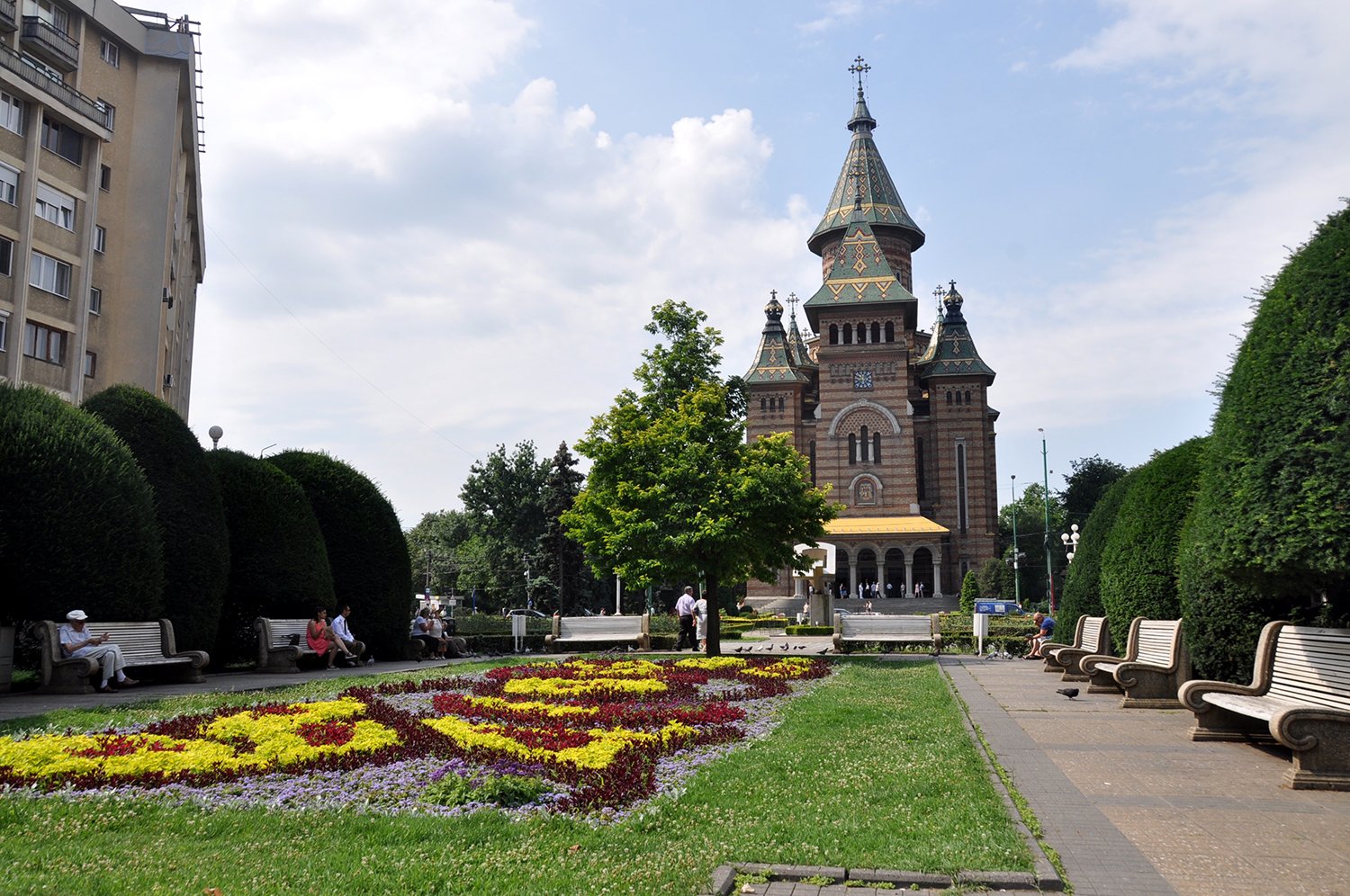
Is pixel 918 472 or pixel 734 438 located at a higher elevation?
pixel 918 472

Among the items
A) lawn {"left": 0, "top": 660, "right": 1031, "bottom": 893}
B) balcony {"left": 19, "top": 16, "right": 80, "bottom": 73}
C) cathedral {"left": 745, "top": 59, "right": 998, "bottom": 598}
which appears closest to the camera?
lawn {"left": 0, "top": 660, "right": 1031, "bottom": 893}

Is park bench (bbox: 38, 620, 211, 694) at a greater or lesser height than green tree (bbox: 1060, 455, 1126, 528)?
lesser

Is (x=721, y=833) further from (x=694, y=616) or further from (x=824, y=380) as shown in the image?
(x=824, y=380)

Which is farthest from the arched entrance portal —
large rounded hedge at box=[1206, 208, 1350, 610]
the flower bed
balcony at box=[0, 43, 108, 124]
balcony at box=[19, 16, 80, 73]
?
large rounded hedge at box=[1206, 208, 1350, 610]

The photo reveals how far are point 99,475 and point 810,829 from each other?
1168cm

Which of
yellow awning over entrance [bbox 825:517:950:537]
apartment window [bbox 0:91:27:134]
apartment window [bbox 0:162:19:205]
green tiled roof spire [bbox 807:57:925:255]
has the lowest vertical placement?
yellow awning over entrance [bbox 825:517:950:537]

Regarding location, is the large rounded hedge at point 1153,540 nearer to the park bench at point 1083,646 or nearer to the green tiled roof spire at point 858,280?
the park bench at point 1083,646

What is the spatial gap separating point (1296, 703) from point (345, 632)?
1496 cm

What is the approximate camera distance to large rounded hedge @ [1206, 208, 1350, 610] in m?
7.98

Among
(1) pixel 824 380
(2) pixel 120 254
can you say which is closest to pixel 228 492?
(2) pixel 120 254

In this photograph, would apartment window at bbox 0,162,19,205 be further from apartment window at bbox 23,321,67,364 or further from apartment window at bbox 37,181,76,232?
apartment window at bbox 23,321,67,364

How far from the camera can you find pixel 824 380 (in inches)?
2640

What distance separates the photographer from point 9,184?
2994 cm

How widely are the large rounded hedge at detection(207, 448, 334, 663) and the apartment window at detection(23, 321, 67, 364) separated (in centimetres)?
1717
